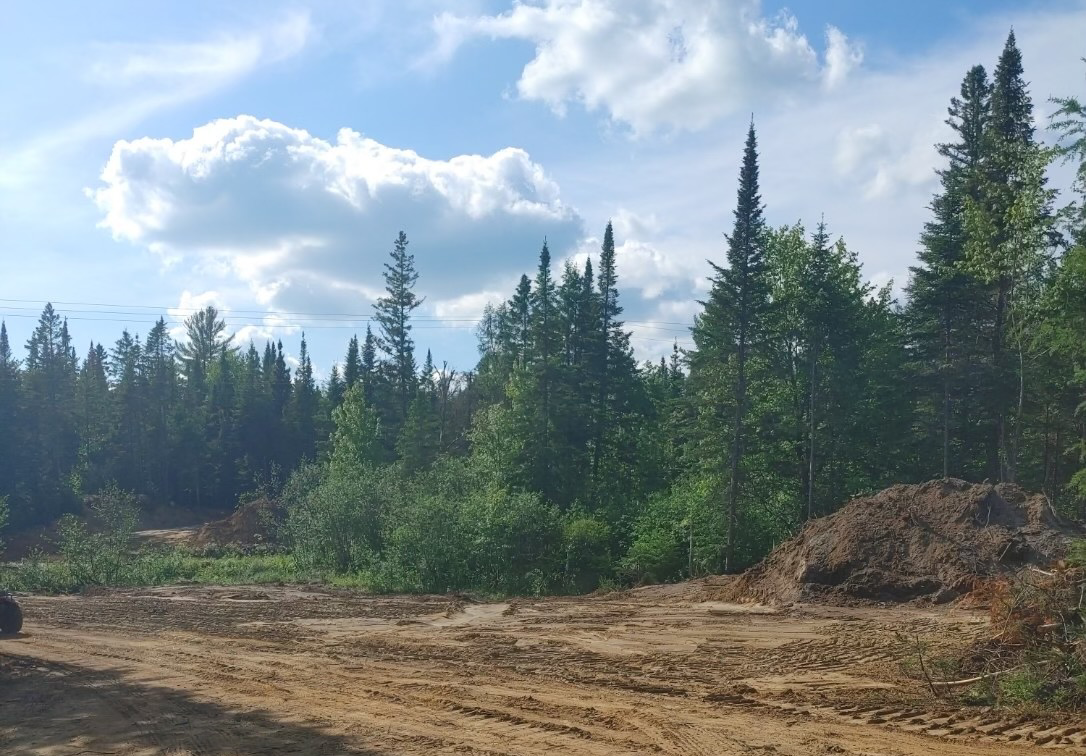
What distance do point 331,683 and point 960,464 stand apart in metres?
31.1

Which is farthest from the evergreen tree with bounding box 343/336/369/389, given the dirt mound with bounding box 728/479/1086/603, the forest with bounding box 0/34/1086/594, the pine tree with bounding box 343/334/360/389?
the dirt mound with bounding box 728/479/1086/603

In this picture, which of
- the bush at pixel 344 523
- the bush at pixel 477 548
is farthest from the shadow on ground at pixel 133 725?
the bush at pixel 344 523

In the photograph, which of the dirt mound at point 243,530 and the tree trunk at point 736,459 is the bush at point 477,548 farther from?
the dirt mound at point 243,530

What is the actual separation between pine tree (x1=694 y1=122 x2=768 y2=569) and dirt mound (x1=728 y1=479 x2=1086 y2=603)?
1043cm

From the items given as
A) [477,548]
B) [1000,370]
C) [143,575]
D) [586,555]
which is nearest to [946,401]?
[1000,370]

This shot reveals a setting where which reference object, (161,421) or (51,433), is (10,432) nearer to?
(51,433)

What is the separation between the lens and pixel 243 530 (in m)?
55.3

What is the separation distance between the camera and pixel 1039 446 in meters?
38.8

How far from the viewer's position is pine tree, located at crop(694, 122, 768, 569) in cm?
3369

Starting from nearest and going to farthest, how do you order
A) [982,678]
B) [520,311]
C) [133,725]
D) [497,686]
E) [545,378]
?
1. [982,678]
2. [133,725]
3. [497,686]
4. [545,378]
5. [520,311]

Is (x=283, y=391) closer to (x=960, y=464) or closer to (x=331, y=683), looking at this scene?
(x=960, y=464)

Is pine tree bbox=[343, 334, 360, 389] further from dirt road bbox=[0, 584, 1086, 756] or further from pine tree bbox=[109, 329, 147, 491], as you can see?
dirt road bbox=[0, 584, 1086, 756]

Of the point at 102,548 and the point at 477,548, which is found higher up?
the point at 477,548

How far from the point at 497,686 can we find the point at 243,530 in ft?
155
